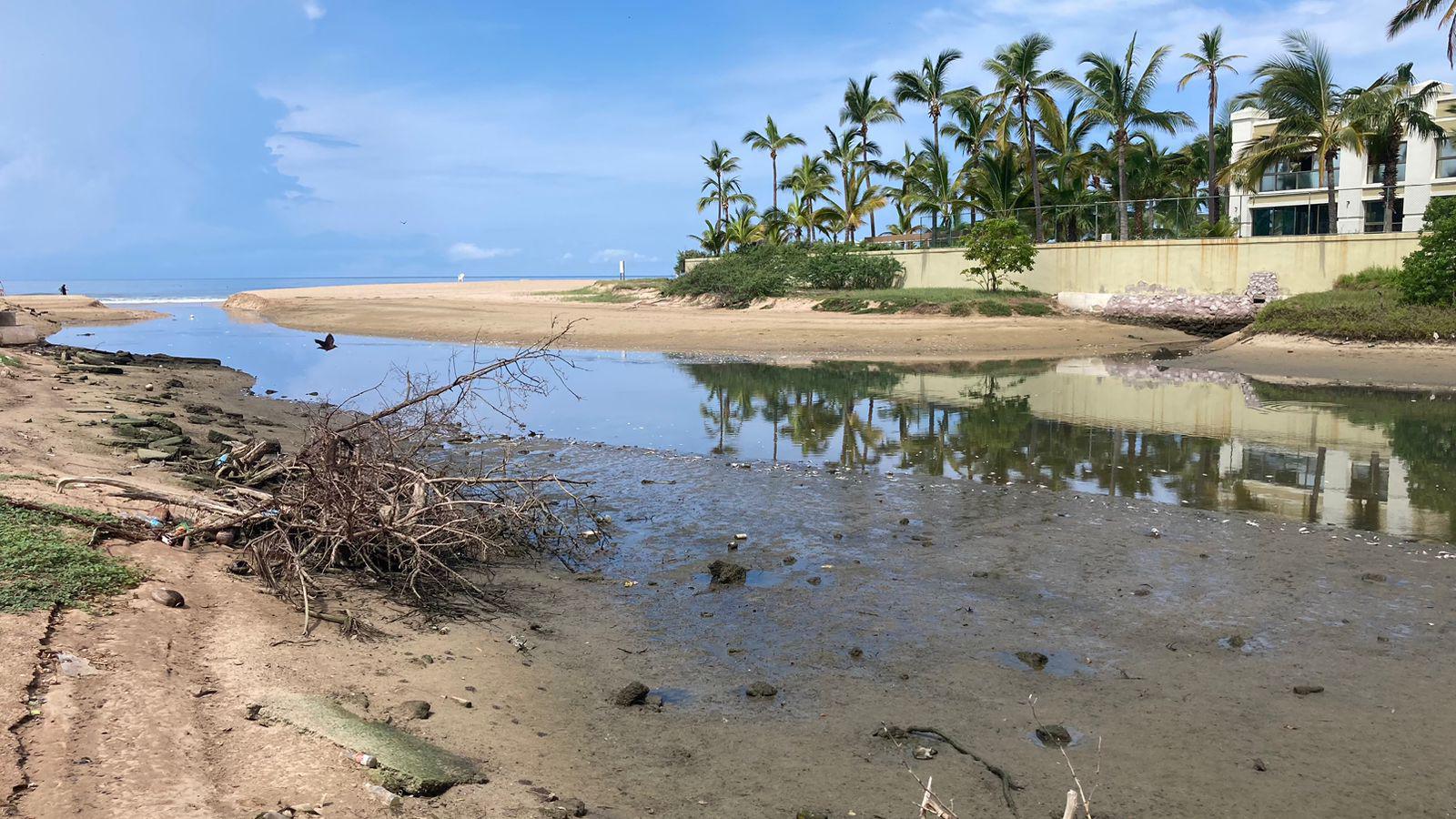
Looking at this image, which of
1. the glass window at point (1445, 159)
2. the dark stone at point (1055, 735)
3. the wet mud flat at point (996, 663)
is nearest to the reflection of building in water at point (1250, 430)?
the wet mud flat at point (996, 663)

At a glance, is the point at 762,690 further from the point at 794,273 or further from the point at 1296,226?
the point at 794,273

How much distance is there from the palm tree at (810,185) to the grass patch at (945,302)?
15795 mm

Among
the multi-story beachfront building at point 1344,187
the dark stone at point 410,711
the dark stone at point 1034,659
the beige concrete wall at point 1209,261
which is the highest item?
the multi-story beachfront building at point 1344,187

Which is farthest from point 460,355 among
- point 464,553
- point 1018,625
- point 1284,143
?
point 1284,143

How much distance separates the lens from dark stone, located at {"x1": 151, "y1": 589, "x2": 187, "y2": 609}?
19.0ft

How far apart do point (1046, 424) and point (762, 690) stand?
37.2 feet

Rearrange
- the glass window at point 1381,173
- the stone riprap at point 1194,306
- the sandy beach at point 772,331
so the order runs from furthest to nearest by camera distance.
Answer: the glass window at point 1381,173 < the stone riprap at point 1194,306 < the sandy beach at point 772,331

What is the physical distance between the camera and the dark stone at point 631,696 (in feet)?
18.2

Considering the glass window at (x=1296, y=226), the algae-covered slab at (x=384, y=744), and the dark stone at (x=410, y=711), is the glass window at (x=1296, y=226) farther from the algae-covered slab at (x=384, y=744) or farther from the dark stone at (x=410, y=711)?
the algae-covered slab at (x=384, y=744)

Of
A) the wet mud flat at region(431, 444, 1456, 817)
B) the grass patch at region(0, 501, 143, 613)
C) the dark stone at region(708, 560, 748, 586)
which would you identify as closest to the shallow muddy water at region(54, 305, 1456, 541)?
the wet mud flat at region(431, 444, 1456, 817)

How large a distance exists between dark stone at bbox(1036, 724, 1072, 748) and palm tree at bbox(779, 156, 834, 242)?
48.6m

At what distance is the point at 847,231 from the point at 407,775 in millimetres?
47103

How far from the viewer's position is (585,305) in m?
43.7

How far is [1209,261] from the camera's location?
33.1 m
